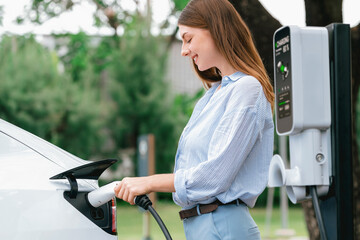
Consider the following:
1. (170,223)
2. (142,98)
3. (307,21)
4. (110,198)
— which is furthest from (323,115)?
(142,98)

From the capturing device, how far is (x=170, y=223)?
590 inches

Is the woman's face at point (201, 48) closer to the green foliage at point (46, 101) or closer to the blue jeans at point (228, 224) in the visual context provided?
the blue jeans at point (228, 224)

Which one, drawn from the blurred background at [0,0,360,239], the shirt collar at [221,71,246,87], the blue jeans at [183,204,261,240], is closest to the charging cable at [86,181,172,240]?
the blue jeans at [183,204,261,240]

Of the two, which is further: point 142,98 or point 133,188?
point 142,98

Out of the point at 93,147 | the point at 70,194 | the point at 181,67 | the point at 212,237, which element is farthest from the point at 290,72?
the point at 181,67

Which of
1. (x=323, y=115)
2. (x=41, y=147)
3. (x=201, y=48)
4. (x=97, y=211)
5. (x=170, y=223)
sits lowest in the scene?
(x=170, y=223)

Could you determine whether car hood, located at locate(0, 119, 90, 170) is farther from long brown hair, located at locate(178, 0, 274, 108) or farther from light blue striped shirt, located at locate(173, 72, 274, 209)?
long brown hair, located at locate(178, 0, 274, 108)

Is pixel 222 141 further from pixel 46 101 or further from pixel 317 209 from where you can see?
pixel 46 101

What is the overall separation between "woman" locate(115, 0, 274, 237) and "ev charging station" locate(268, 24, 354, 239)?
0.22 meters

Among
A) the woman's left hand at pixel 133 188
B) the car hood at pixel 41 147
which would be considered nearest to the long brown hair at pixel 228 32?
the woman's left hand at pixel 133 188

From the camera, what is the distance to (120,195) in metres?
2.11

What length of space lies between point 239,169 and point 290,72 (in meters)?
0.39

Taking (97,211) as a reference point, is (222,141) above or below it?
above

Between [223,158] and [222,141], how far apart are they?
6 centimetres
